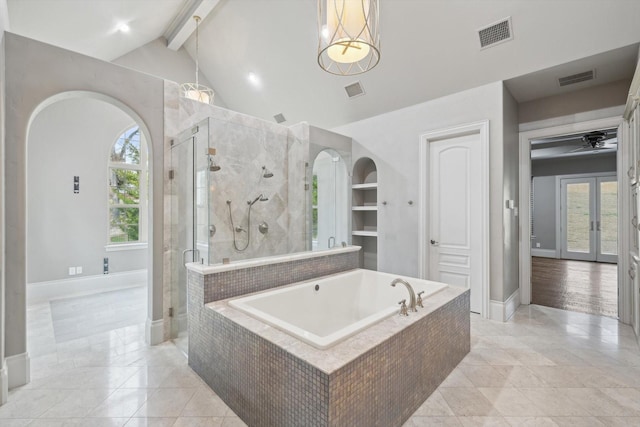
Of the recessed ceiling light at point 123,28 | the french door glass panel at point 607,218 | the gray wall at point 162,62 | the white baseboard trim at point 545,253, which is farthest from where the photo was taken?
the white baseboard trim at point 545,253

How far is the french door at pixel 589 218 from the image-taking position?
695cm

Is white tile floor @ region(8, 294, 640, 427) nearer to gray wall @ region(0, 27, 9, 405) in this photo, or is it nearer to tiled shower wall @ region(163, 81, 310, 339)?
gray wall @ region(0, 27, 9, 405)

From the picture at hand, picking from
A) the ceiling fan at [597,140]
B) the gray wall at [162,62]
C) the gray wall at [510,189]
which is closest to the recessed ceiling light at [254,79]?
the gray wall at [162,62]

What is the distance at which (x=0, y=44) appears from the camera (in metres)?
1.96

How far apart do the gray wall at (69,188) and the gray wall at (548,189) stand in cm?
953

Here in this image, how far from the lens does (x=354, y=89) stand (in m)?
4.17

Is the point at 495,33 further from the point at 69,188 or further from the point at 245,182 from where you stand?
the point at 69,188

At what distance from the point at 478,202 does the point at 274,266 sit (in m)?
2.49

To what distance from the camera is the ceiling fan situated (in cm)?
461

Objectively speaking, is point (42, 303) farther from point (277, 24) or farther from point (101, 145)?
point (277, 24)

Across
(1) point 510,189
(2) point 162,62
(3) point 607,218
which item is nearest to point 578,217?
(3) point 607,218

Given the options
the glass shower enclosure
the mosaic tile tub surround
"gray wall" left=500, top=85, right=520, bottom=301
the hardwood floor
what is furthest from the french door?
the glass shower enclosure

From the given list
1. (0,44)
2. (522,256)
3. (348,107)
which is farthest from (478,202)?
(0,44)

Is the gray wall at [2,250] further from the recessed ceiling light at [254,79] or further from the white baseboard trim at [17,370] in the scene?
the recessed ceiling light at [254,79]
